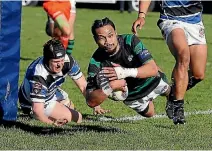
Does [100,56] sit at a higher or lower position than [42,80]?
higher

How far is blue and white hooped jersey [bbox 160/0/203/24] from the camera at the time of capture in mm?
8133

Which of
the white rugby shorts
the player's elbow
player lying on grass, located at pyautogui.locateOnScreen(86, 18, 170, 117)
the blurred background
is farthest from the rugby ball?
the blurred background

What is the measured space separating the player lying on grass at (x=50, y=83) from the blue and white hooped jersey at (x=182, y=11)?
1131mm

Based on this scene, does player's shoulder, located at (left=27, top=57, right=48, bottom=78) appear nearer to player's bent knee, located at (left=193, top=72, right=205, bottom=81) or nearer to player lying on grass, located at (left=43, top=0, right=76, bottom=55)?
player's bent knee, located at (left=193, top=72, right=205, bottom=81)

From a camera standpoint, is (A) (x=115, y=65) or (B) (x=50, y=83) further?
(B) (x=50, y=83)

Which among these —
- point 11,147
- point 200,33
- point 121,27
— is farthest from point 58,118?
point 121,27

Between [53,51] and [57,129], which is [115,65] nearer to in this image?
[53,51]

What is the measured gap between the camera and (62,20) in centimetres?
1085

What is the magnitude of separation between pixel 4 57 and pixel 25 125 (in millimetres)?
690

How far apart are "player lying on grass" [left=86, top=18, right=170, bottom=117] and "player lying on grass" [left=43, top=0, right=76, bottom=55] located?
134 inches

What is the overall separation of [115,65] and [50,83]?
0.74 meters

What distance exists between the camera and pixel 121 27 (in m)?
20.6

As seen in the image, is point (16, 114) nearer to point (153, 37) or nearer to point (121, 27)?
point (153, 37)

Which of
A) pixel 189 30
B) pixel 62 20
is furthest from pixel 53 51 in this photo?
pixel 62 20
